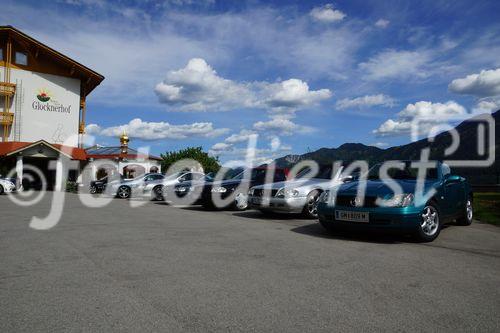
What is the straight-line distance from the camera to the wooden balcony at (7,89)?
1185 inches

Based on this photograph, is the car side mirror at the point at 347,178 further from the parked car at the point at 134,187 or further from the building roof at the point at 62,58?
the building roof at the point at 62,58

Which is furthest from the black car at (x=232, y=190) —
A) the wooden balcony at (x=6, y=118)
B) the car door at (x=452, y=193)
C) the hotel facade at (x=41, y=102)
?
the wooden balcony at (x=6, y=118)

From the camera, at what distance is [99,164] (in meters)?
36.9

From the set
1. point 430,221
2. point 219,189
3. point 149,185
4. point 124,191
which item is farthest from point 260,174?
point 124,191

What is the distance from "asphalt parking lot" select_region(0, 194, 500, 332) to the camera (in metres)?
3.06

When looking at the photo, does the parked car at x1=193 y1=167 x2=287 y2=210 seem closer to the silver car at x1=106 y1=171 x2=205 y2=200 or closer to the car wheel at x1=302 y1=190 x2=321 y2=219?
the car wheel at x1=302 y1=190 x2=321 y2=219

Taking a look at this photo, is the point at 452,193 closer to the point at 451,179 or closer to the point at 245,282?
the point at 451,179

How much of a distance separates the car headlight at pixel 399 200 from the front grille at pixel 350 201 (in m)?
Answer: 0.17

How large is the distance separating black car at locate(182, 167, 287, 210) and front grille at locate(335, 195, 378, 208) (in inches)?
196

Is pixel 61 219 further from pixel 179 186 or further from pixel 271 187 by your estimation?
pixel 179 186

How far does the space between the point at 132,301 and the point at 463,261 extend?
4.02 m

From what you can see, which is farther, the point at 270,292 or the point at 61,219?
the point at 61,219

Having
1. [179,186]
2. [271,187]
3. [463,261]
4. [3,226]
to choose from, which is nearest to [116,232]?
[3,226]

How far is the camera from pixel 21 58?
32.4m
